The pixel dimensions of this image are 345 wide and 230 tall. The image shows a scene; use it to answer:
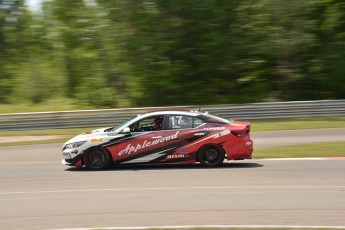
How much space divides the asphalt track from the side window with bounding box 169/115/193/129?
3.24 feet

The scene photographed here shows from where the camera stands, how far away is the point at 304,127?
73.3 ft

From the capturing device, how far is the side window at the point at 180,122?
45.6 feet

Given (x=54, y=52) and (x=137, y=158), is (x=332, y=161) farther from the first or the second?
(x=54, y=52)

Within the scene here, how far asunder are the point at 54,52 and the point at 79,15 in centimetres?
503

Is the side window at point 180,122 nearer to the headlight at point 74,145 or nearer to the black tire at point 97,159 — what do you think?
the black tire at point 97,159

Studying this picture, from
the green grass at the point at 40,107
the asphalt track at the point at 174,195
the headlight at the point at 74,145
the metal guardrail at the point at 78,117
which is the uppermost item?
the green grass at the point at 40,107

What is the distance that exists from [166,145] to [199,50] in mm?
15494

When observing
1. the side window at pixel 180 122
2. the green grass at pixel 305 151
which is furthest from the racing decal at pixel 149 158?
the green grass at pixel 305 151

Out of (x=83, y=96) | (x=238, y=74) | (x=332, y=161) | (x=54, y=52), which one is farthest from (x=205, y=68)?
(x=332, y=161)

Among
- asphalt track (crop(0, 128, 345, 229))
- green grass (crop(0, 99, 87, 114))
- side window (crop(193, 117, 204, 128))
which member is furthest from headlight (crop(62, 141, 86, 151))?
green grass (crop(0, 99, 87, 114))

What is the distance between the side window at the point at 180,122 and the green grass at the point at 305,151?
2604 millimetres

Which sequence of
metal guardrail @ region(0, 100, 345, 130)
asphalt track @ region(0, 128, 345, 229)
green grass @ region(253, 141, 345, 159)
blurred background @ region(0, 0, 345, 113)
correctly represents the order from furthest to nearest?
blurred background @ region(0, 0, 345, 113) → metal guardrail @ region(0, 100, 345, 130) → green grass @ region(253, 141, 345, 159) → asphalt track @ region(0, 128, 345, 229)

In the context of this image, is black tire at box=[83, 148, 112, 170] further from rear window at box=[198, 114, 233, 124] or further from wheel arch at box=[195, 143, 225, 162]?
rear window at box=[198, 114, 233, 124]

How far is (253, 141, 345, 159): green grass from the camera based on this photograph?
15703 mm
